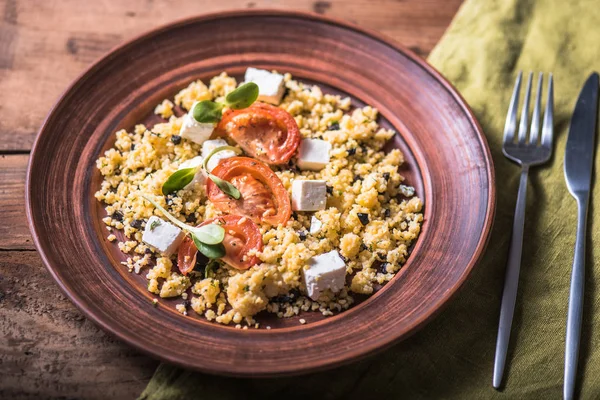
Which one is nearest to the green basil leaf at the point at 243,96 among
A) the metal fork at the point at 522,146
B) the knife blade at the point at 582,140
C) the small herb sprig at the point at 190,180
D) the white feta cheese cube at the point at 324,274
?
the small herb sprig at the point at 190,180

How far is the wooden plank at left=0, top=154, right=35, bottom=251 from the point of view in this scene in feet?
9.02

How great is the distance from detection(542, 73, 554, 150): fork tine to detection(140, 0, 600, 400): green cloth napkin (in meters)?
0.08

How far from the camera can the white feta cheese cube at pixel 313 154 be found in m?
2.77

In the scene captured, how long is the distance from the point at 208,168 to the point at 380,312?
0.96m

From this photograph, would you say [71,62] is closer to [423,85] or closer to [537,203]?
[423,85]

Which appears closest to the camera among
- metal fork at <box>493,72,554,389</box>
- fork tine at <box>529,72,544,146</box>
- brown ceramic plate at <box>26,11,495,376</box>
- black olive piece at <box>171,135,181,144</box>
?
brown ceramic plate at <box>26,11,495,376</box>

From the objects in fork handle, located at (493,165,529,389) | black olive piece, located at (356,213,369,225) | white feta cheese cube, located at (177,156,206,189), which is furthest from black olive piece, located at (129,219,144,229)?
fork handle, located at (493,165,529,389)

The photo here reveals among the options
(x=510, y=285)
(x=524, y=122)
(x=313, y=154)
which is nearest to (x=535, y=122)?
(x=524, y=122)

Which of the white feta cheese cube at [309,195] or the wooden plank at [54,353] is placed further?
the white feta cheese cube at [309,195]

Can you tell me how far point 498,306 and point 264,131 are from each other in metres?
1.26

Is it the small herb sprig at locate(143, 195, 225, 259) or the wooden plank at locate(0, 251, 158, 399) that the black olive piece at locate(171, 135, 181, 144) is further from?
the wooden plank at locate(0, 251, 158, 399)

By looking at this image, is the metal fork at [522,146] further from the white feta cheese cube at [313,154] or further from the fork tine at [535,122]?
the white feta cheese cube at [313,154]

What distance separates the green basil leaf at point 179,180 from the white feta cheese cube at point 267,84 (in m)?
0.54

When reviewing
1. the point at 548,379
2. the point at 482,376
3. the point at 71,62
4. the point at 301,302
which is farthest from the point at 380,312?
the point at 71,62
